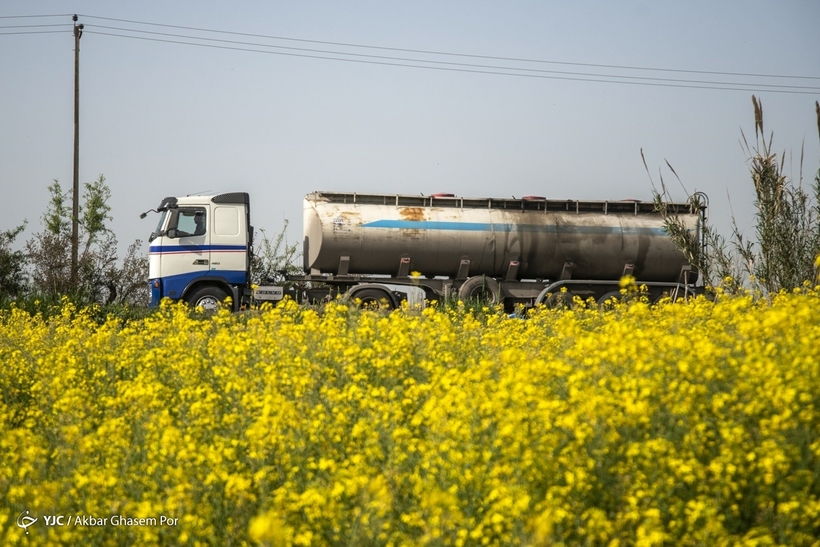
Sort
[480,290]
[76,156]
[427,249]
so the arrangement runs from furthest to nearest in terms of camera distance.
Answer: [76,156], [480,290], [427,249]

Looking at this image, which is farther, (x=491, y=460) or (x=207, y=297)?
(x=207, y=297)

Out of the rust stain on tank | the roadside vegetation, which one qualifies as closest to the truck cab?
the rust stain on tank

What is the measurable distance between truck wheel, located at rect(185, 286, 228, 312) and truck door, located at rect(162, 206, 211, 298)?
25 centimetres

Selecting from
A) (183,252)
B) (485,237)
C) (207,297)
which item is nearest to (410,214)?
(485,237)

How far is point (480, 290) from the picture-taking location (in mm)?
16984

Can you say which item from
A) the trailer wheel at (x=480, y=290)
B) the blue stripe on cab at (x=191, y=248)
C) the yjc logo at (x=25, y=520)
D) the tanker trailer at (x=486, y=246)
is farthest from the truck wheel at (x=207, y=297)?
the yjc logo at (x=25, y=520)

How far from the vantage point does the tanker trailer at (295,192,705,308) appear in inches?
650

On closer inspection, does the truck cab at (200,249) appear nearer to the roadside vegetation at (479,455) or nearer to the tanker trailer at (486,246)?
the tanker trailer at (486,246)

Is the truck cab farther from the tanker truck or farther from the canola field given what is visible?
the canola field

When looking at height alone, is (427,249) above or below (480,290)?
above

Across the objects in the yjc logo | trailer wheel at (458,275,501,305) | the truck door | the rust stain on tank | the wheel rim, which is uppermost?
the rust stain on tank

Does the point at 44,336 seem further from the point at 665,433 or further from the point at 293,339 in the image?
the point at 665,433

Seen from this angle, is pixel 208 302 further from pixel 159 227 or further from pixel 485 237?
pixel 485 237

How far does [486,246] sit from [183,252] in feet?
19.7
